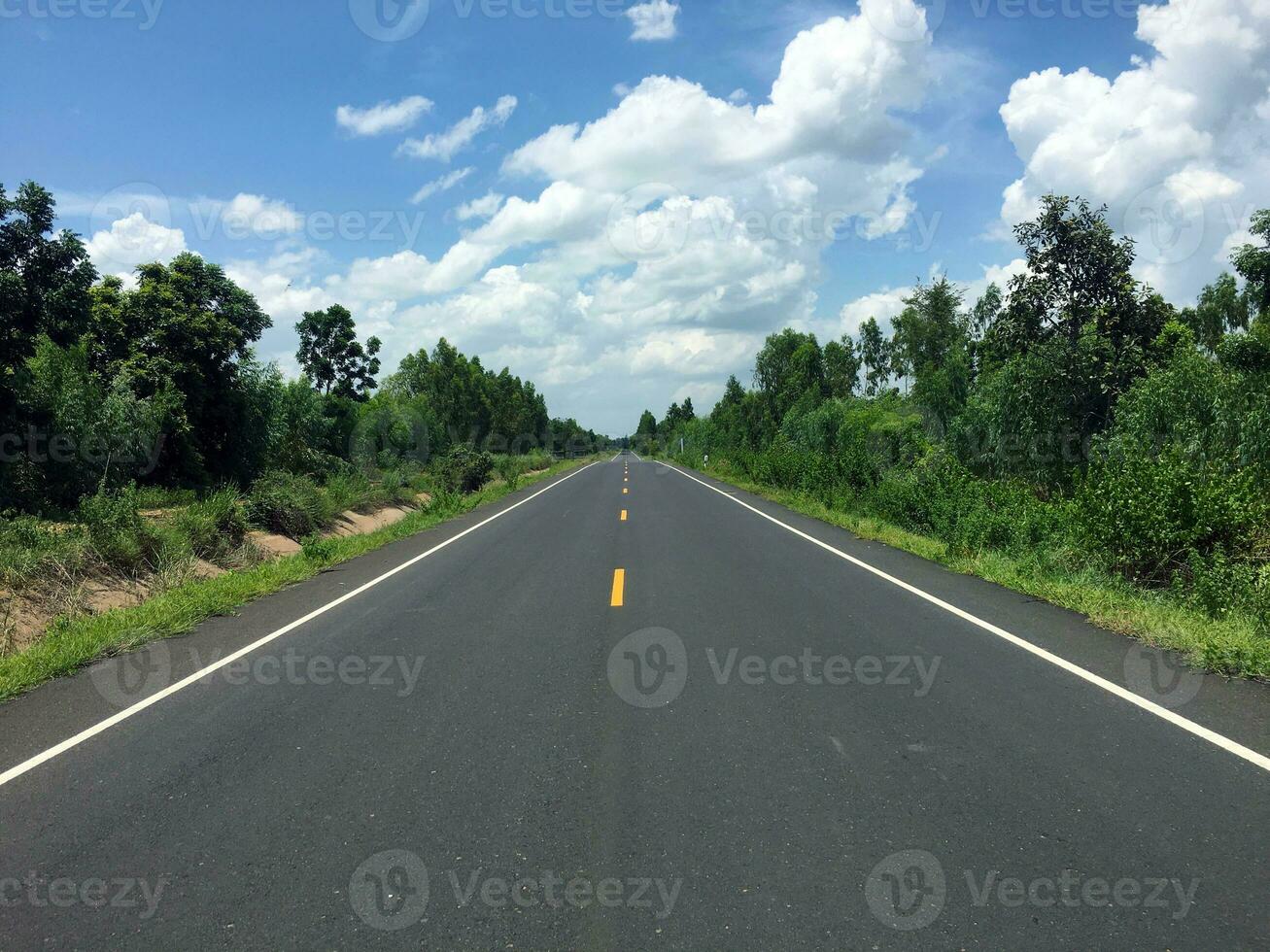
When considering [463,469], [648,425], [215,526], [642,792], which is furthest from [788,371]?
[648,425]

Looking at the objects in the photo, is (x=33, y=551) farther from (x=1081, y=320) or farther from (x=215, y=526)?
(x=1081, y=320)

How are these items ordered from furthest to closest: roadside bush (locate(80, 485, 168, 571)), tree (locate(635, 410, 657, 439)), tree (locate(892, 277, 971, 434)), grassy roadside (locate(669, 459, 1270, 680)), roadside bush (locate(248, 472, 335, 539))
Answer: tree (locate(635, 410, 657, 439)) → tree (locate(892, 277, 971, 434)) → roadside bush (locate(248, 472, 335, 539)) → roadside bush (locate(80, 485, 168, 571)) → grassy roadside (locate(669, 459, 1270, 680))

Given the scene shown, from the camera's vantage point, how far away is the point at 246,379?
80.7ft

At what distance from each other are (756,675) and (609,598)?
3634mm

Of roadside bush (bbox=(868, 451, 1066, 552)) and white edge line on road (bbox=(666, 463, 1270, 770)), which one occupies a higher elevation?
roadside bush (bbox=(868, 451, 1066, 552))

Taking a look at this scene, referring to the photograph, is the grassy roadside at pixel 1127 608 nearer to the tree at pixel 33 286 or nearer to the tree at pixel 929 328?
the tree at pixel 33 286

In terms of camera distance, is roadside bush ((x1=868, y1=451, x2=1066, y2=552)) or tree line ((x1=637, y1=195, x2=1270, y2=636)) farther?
roadside bush ((x1=868, y1=451, x2=1066, y2=552))

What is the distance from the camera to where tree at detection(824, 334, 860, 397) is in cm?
5772

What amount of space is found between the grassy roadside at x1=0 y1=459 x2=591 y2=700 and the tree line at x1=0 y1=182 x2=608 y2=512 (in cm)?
364

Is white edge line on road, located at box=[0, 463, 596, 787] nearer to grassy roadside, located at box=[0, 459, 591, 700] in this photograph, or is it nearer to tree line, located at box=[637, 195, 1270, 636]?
grassy roadside, located at box=[0, 459, 591, 700]

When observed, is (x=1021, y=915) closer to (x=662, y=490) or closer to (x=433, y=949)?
(x=433, y=949)

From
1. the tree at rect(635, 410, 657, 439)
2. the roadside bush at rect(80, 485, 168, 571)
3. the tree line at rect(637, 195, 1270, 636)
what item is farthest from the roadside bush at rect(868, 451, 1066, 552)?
the tree at rect(635, 410, 657, 439)

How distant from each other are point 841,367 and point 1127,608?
54.1 m

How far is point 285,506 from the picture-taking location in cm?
1780
